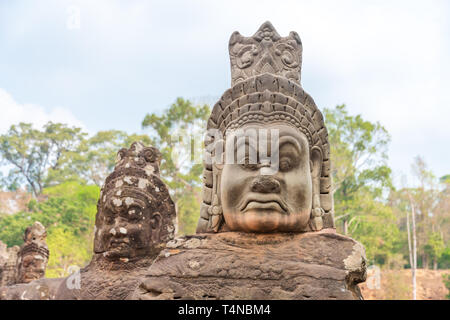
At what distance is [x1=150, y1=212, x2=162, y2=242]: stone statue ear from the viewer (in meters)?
3.43

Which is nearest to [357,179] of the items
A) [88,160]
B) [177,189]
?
[177,189]

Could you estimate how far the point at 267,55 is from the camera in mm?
3229

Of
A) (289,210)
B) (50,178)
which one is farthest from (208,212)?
(50,178)

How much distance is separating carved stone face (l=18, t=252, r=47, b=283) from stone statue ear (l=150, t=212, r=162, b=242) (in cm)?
455

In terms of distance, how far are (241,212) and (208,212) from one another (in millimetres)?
419

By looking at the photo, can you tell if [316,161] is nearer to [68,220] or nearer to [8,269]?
[8,269]

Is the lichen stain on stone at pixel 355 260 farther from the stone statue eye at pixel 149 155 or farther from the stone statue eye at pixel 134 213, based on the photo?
the stone statue eye at pixel 149 155

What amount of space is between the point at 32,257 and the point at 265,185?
6.15 metres

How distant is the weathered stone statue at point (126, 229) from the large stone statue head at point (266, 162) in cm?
83

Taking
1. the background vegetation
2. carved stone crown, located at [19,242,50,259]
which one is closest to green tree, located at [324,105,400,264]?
the background vegetation

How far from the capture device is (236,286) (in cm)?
224

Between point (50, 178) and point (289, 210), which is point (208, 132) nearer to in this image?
point (289, 210)

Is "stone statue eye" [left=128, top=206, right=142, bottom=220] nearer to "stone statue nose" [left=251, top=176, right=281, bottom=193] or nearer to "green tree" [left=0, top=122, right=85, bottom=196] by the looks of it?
"stone statue nose" [left=251, top=176, right=281, bottom=193]
